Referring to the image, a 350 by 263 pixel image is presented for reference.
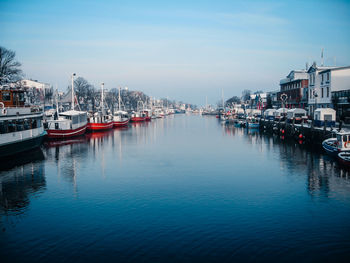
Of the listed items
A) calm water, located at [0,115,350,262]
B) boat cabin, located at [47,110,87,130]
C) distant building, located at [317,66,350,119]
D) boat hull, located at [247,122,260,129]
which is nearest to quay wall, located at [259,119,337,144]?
distant building, located at [317,66,350,119]

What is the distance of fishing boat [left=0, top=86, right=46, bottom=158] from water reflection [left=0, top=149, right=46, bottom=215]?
1.36 meters

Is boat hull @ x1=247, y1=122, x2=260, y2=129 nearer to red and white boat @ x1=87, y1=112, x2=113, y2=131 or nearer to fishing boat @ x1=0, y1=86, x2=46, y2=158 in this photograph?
red and white boat @ x1=87, y1=112, x2=113, y2=131

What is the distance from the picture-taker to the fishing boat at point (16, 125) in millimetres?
30531

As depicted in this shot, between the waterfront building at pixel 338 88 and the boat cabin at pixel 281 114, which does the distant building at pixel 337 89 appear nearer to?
the waterfront building at pixel 338 88

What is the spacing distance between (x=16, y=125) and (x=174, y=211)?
23.0 meters

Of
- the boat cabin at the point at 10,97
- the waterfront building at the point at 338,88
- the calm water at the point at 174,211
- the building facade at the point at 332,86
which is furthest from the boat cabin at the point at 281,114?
the boat cabin at the point at 10,97

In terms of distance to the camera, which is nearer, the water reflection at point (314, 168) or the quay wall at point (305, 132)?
the water reflection at point (314, 168)

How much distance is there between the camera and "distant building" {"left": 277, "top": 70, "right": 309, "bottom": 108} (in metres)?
77.8

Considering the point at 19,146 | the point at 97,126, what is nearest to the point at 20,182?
the point at 19,146

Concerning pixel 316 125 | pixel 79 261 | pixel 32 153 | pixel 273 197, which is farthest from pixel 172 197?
pixel 316 125

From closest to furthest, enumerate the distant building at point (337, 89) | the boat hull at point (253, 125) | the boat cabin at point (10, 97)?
the boat cabin at point (10, 97)
the distant building at point (337, 89)
the boat hull at point (253, 125)

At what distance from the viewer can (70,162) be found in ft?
104

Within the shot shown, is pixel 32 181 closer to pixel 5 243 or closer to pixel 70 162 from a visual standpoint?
pixel 70 162

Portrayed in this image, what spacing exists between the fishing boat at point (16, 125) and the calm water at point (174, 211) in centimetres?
190
